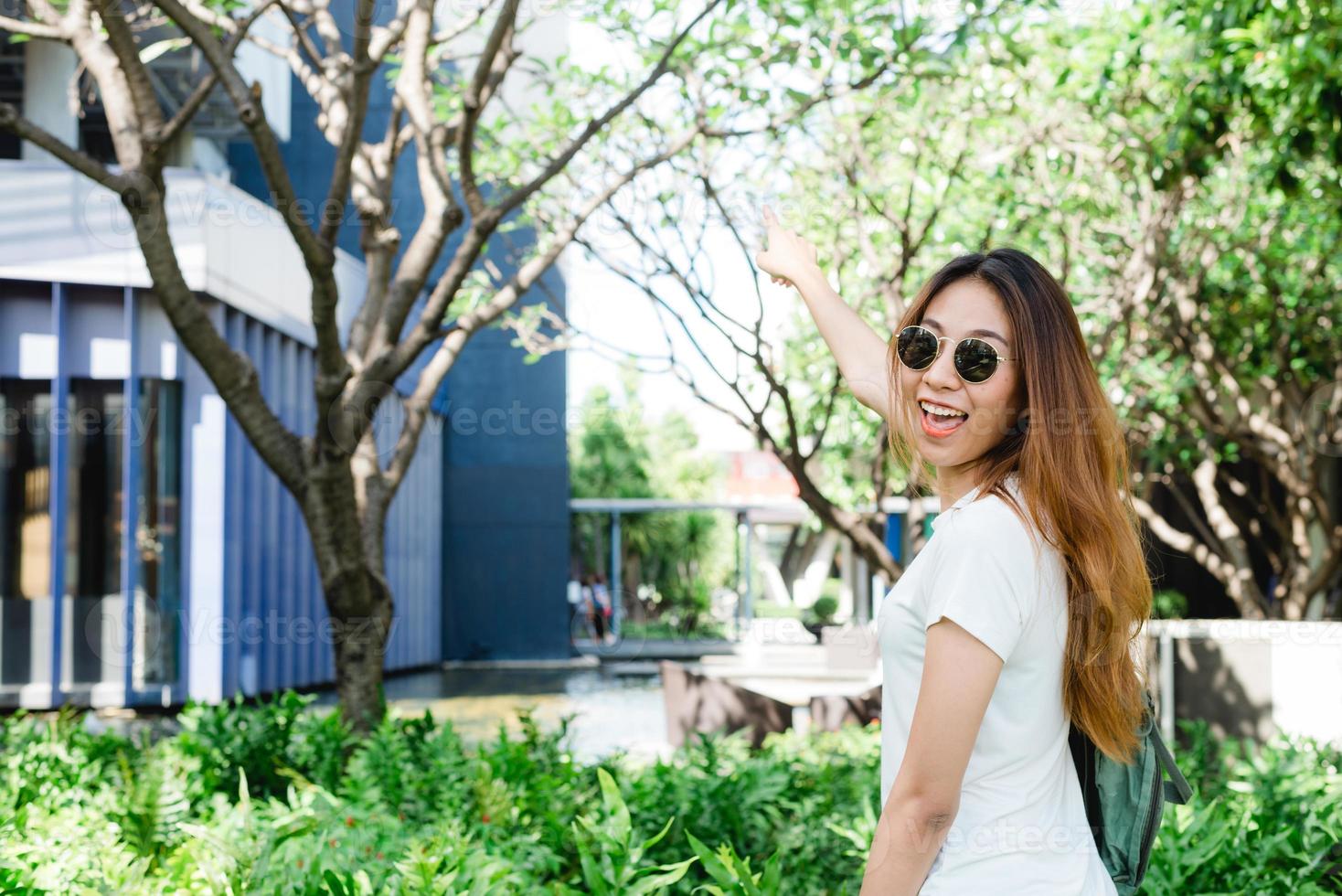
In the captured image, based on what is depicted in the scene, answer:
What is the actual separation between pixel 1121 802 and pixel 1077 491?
1.59ft

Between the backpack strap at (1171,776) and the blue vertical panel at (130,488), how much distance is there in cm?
1201

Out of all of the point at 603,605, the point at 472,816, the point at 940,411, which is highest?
the point at 940,411

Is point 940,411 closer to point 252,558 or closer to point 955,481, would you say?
point 955,481

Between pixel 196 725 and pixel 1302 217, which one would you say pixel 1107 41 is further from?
A: pixel 196 725

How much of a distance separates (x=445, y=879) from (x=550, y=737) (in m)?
2.53

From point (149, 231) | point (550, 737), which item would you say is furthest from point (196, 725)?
point (149, 231)

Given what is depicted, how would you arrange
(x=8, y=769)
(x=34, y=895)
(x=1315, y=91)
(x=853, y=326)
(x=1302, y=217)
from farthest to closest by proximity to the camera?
(x=1302, y=217), (x=1315, y=91), (x=8, y=769), (x=34, y=895), (x=853, y=326)

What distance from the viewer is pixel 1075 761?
1780mm

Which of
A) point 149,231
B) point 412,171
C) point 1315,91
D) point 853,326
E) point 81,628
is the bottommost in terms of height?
point 81,628

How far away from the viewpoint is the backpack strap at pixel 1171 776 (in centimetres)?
185

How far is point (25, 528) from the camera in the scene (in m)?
12.4

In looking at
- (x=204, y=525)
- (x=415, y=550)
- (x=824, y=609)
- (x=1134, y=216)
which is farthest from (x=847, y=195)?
(x=824, y=609)
